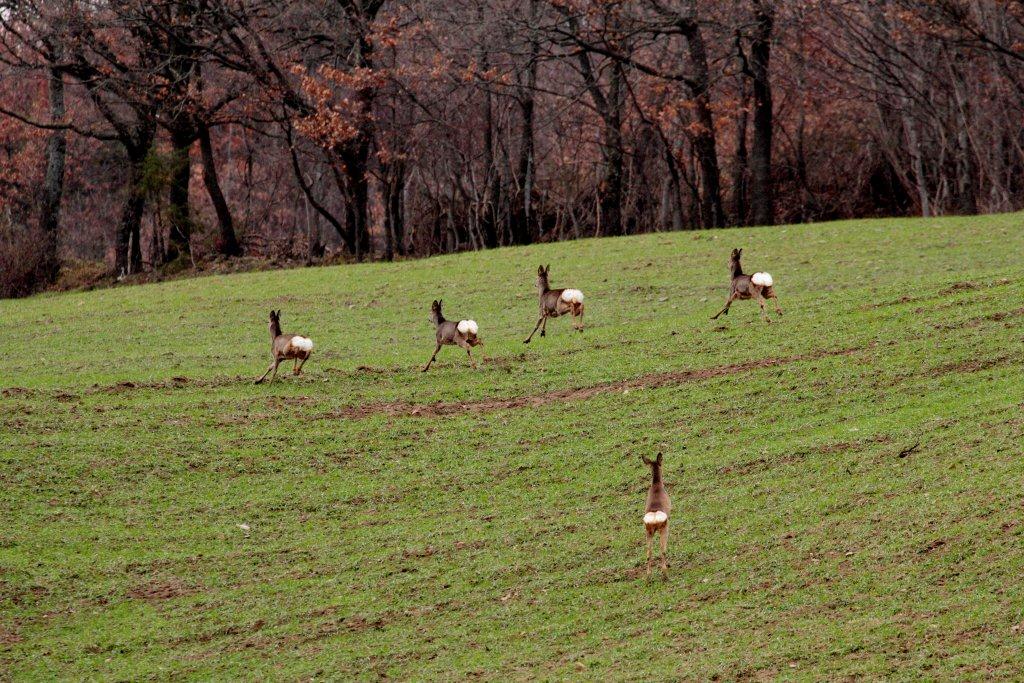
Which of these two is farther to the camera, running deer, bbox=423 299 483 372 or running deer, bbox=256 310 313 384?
running deer, bbox=423 299 483 372

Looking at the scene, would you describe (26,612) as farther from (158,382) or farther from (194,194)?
(194,194)

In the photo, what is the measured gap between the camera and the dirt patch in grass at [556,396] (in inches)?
667

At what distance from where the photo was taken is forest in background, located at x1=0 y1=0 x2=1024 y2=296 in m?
34.1

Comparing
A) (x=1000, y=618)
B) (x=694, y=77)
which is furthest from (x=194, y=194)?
(x=1000, y=618)

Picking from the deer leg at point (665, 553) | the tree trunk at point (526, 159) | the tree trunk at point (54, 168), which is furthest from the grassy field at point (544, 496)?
the tree trunk at point (54, 168)

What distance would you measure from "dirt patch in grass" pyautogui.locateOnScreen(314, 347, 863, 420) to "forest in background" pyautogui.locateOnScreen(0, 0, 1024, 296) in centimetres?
1621

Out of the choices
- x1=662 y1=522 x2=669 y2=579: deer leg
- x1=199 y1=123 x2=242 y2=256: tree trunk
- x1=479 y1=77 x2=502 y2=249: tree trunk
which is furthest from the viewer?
x1=199 y1=123 x2=242 y2=256: tree trunk

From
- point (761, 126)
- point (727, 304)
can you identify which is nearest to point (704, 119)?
point (761, 126)

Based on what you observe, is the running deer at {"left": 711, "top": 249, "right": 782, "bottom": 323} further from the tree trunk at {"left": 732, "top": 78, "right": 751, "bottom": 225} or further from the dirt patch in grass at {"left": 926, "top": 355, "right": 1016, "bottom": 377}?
the tree trunk at {"left": 732, "top": 78, "right": 751, "bottom": 225}

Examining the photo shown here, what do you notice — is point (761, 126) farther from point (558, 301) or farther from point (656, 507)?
point (656, 507)

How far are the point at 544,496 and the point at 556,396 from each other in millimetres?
3952

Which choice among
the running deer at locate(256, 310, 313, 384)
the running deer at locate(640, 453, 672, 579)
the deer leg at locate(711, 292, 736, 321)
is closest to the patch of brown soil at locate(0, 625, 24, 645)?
the running deer at locate(640, 453, 672, 579)

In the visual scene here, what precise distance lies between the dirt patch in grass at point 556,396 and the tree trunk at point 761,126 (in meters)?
17.8

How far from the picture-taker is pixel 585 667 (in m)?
9.13
